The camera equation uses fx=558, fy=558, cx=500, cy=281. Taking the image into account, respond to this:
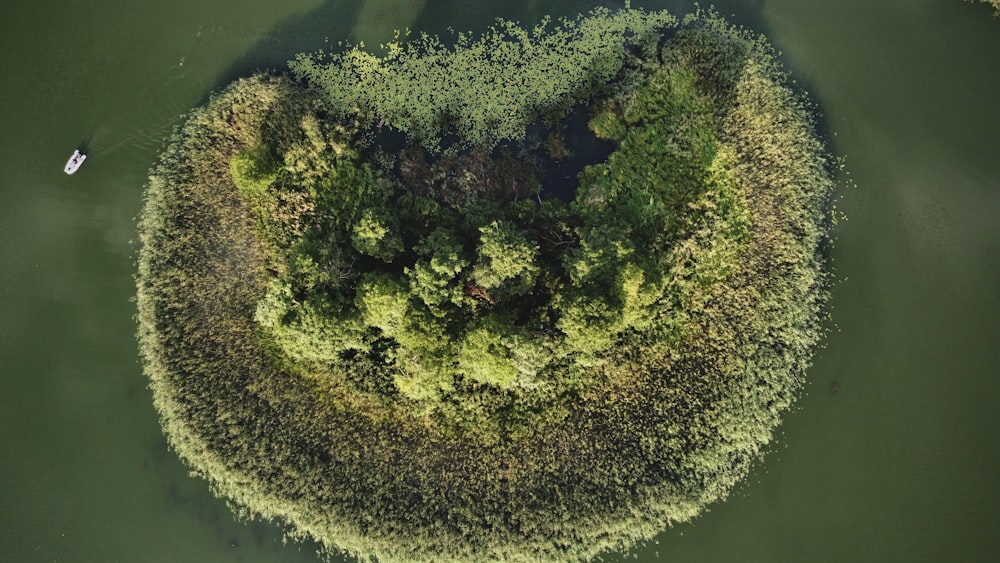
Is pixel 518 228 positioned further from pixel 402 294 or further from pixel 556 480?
pixel 556 480

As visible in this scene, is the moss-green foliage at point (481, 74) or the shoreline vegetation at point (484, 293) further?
the moss-green foliage at point (481, 74)
